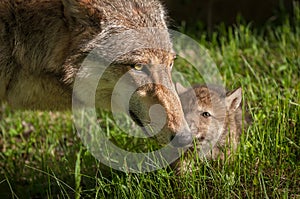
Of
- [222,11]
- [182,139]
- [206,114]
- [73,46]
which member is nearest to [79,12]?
[73,46]

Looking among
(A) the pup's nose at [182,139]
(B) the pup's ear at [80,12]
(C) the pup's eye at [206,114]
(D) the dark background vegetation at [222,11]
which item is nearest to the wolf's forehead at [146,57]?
(B) the pup's ear at [80,12]

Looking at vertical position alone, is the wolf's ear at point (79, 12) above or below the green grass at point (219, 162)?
above

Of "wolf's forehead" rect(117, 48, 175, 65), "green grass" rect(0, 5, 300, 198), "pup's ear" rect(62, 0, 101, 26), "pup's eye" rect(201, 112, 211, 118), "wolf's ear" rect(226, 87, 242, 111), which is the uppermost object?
"pup's ear" rect(62, 0, 101, 26)

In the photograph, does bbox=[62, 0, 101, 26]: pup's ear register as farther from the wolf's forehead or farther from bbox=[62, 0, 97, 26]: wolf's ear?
the wolf's forehead

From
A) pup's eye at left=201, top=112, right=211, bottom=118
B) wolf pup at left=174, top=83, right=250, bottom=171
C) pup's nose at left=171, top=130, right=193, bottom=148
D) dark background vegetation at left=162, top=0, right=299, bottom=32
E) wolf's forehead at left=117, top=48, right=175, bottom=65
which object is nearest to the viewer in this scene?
pup's nose at left=171, top=130, right=193, bottom=148

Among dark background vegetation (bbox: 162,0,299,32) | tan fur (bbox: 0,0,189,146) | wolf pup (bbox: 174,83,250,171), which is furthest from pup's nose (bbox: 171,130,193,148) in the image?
dark background vegetation (bbox: 162,0,299,32)

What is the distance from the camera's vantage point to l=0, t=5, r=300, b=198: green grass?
434 cm

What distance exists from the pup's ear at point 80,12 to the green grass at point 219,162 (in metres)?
1.14

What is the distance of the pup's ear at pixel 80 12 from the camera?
427 cm

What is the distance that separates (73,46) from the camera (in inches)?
171

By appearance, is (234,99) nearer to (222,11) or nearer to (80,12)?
(80,12)

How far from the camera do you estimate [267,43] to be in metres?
7.07

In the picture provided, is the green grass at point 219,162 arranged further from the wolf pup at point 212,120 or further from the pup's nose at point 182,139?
the pup's nose at point 182,139

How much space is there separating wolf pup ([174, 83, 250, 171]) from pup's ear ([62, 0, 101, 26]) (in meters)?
1.07
